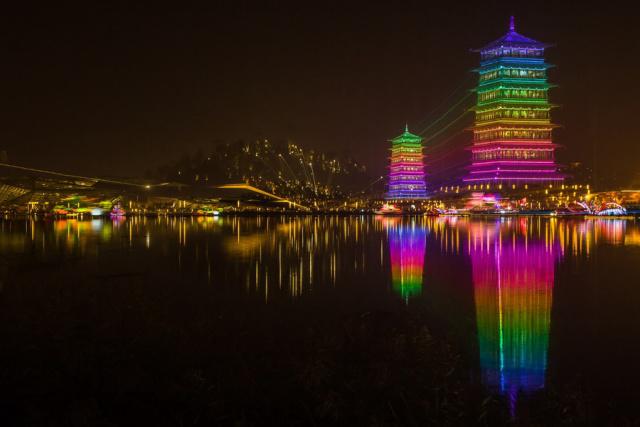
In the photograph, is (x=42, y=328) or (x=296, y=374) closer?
(x=296, y=374)

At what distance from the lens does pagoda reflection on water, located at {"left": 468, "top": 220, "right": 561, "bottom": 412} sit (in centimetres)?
791

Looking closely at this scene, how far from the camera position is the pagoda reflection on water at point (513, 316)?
7906 millimetres

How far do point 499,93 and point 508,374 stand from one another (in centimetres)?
7384

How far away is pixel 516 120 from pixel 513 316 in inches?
2739

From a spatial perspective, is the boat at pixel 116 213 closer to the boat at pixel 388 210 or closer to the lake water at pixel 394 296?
the boat at pixel 388 210

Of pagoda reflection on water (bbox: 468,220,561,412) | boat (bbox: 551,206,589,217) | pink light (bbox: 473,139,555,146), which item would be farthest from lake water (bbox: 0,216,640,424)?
pink light (bbox: 473,139,555,146)

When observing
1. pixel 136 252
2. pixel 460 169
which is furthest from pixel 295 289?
pixel 460 169

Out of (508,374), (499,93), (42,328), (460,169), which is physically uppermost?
(499,93)

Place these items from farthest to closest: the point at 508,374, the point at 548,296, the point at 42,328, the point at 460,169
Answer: the point at 460,169
the point at 548,296
the point at 42,328
the point at 508,374

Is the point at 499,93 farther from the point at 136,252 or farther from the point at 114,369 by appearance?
the point at 114,369

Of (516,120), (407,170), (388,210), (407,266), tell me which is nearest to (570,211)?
(516,120)

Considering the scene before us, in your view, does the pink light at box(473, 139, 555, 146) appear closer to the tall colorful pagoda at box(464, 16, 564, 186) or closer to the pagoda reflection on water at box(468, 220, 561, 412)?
the tall colorful pagoda at box(464, 16, 564, 186)

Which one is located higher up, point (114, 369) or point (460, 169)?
point (460, 169)

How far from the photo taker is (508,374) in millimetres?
7949
